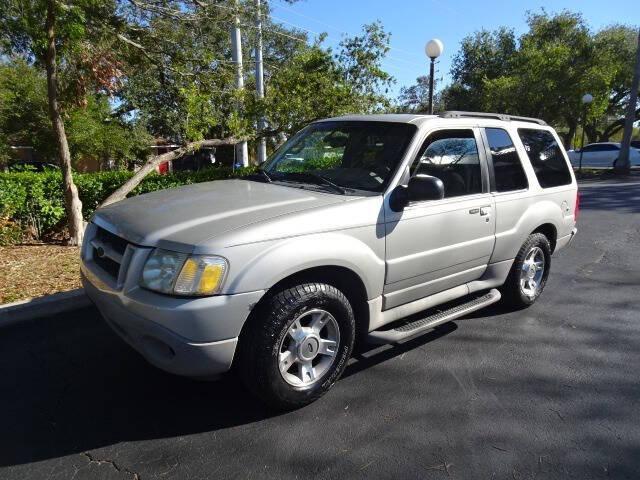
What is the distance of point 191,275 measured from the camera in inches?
100

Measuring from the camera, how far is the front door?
340 cm

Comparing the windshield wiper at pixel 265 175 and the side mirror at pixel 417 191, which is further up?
the windshield wiper at pixel 265 175

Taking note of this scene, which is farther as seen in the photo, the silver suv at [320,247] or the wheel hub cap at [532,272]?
the wheel hub cap at [532,272]

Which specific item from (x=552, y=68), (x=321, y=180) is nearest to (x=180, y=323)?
(x=321, y=180)

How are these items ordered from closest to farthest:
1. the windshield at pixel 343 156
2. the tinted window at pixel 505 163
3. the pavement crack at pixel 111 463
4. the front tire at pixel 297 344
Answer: the pavement crack at pixel 111 463 → the front tire at pixel 297 344 → the windshield at pixel 343 156 → the tinted window at pixel 505 163

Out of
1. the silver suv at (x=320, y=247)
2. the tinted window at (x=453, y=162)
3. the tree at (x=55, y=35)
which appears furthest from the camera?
the tree at (x=55, y=35)

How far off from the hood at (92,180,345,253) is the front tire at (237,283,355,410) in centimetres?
52

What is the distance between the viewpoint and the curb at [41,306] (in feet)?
14.6

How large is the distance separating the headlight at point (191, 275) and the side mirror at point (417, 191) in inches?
52.1

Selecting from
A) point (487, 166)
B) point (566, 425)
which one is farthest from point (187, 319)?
point (487, 166)

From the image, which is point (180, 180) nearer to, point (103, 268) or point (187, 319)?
point (103, 268)

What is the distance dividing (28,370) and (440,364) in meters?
3.11

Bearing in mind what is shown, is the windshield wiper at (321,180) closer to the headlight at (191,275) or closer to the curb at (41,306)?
the headlight at (191,275)

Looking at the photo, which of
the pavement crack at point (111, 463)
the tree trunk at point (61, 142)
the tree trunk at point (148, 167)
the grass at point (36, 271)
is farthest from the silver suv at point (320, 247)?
the tree trunk at point (148, 167)
